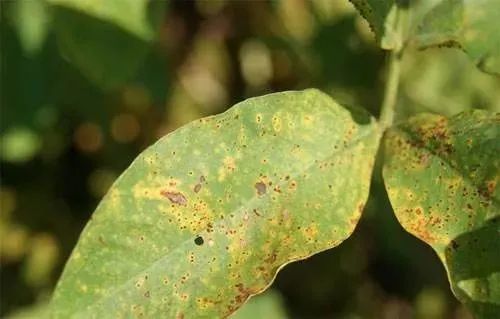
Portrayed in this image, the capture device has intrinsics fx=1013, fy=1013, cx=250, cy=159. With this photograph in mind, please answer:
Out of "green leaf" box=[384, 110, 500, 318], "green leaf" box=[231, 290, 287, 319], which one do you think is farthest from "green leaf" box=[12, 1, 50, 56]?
"green leaf" box=[384, 110, 500, 318]

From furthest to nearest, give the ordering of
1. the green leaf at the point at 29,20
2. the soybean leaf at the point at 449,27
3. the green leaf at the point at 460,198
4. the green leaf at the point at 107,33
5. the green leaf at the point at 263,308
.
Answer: the green leaf at the point at 263,308 → the green leaf at the point at 29,20 → the green leaf at the point at 107,33 → the soybean leaf at the point at 449,27 → the green leaf at the point at 460,198

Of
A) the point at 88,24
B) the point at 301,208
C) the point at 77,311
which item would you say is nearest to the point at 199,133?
the point at 301,208

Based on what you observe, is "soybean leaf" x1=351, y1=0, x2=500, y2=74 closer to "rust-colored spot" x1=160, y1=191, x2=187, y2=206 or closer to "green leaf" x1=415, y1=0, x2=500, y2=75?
"green leaf" x1=415, y1=0, x2=500, y2=75

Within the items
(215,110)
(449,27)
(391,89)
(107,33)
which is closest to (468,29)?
(449,27)

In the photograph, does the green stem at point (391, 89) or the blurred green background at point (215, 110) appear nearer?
the green stem at point (391, 89)

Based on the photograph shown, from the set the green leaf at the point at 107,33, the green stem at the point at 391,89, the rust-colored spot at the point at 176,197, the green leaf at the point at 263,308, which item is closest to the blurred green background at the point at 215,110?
the green leaf at the point at 263,308

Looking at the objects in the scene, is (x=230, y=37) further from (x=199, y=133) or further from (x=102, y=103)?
(x=199, y=133)

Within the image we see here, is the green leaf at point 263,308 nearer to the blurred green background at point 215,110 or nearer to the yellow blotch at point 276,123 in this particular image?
the blurred green background at point 215,110
